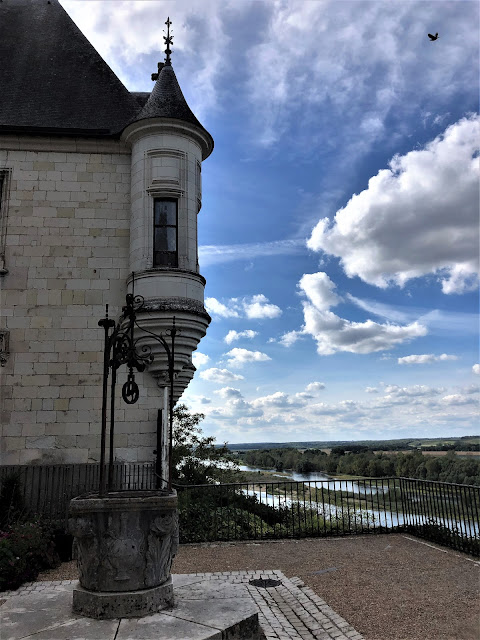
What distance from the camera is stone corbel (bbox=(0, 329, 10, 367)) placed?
416 inches

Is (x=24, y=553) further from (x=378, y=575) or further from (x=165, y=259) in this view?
(x=165, y=259)

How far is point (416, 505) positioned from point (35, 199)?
36.0 ft

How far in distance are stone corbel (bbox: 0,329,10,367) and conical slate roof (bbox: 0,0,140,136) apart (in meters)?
4.70

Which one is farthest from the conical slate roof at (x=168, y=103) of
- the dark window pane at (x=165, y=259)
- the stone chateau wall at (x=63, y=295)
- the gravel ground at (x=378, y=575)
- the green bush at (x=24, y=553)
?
the gravel ground at (x=378, y=575)

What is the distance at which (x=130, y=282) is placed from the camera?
10742 millimetres

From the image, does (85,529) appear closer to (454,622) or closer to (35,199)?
(454,622)

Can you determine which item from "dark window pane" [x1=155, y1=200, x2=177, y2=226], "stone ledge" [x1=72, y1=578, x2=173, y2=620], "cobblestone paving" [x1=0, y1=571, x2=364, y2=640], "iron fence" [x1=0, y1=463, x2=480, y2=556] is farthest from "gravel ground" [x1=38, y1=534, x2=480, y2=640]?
"dark window pane" [x1=155, y1=200, x2=177, y2=226]

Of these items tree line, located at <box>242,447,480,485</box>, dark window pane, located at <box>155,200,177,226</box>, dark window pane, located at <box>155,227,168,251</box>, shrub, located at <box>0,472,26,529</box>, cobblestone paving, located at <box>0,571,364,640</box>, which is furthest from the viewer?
tree line, located at <box>242,447,480,485</box>

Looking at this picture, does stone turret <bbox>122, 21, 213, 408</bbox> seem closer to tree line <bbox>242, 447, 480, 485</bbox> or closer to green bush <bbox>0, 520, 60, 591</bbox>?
green bush <bbox>0, 520, 60, 591</bbox>

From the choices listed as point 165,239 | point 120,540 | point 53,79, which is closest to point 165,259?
point 165,239

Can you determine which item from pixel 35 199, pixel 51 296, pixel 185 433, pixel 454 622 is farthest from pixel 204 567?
pixel 185 433

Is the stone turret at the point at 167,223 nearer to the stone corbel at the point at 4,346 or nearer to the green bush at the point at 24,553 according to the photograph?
the stone corbel at the point at 4,346

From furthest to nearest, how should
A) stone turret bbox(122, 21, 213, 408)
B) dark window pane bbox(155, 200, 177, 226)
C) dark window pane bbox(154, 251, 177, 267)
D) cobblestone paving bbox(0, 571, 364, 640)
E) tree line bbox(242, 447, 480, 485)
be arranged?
1. tree line bbox(242, 447, 480, 485)
2. dark window pane bbox(155, 200, 177, 226)
3. dark window pane bbox(154, 251, 177, 267)
4. stone turret bbox(122, 21, 213, 408)
5. cobblestone paving bbox(0, 571, 364, 640)

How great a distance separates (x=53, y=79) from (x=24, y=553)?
1135 cm
